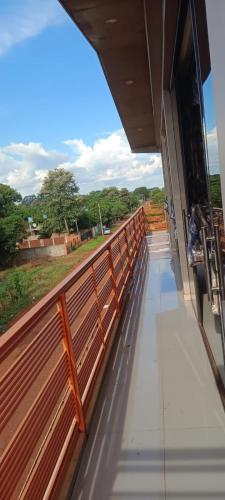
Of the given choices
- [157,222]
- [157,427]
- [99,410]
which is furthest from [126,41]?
[157,222]

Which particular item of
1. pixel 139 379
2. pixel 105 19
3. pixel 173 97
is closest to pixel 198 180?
pixel 173 97

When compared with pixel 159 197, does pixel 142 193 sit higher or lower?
lower

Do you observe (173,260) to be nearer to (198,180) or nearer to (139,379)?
(198,180)

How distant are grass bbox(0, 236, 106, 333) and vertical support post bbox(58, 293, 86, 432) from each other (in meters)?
17.8

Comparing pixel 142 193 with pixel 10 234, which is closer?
pixel 10 234

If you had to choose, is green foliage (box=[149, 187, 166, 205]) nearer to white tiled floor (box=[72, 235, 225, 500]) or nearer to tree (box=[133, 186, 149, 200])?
white tiled floor (box=[72, 235, 225, 500])

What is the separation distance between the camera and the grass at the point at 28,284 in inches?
929

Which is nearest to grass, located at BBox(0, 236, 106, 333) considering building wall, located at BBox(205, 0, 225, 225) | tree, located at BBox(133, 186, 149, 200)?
building wall, located at BBox(205, 0, 225, 225)

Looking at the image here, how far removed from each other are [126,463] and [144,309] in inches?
87.4

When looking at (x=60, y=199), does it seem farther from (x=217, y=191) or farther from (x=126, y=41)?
(x=217, y=191)

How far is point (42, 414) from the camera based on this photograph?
1467 millimetres

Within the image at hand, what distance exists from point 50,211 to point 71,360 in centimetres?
4520

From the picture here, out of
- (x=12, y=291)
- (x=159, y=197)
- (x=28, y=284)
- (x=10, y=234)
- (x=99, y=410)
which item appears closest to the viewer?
(x=99, y=410)

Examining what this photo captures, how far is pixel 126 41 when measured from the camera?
3426 millimetres
